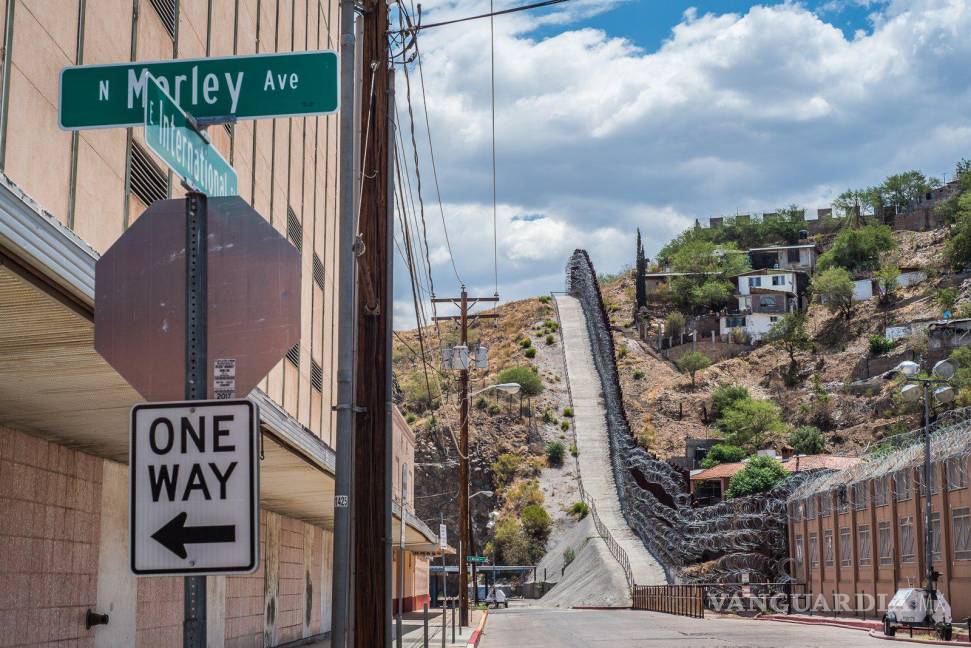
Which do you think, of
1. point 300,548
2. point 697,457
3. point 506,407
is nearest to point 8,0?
point 300,548

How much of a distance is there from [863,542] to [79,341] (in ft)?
148

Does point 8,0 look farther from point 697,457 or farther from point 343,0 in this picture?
point 697,457

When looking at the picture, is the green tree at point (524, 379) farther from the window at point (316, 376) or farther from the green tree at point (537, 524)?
the window at point (316, 376)

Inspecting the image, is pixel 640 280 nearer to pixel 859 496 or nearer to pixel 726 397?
pixel 726 397

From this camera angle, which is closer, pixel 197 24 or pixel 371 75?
pixel 371 75

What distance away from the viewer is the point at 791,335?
135000 millimetres

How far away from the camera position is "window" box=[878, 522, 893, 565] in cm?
4609

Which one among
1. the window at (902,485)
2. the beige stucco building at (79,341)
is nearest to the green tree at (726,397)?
the window at (902,485)

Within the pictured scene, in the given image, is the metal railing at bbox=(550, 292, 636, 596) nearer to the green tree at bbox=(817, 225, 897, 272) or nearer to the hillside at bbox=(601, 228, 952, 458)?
the hillside at bbox=(601, 228, 952, 458)

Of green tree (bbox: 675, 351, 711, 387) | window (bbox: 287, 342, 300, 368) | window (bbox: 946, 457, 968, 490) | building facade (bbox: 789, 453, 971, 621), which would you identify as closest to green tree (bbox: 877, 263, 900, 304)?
green tree (bbox: 675, 351, 711, 387)

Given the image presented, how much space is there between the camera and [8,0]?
491 inches

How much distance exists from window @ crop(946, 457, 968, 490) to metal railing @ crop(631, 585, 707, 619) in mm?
12608

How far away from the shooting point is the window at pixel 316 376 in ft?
96.6

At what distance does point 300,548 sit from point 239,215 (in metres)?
27.1
